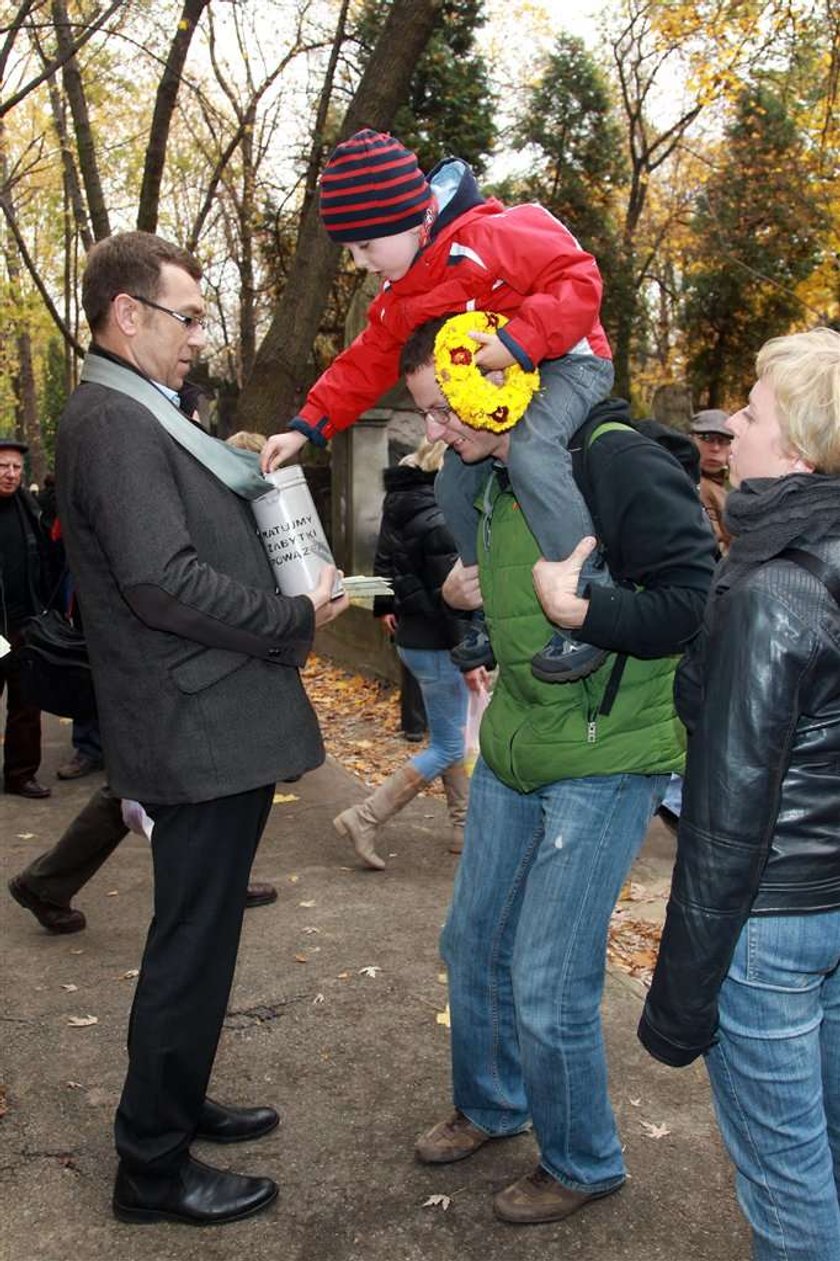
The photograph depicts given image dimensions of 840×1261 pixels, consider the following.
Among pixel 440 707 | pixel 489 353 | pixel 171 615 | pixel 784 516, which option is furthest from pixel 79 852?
pixel 784 516

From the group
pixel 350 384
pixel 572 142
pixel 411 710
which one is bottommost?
pixel 411 710

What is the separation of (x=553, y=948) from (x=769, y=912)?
700 mm

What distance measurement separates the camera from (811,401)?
2.14m

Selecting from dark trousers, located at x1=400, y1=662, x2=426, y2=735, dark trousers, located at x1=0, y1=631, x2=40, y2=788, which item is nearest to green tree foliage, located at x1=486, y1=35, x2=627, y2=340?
dark trousers, located at x1=400, y1=662, x2=426, y2=735

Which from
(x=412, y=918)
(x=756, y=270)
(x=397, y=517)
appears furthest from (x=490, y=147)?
(x=412, y=918)

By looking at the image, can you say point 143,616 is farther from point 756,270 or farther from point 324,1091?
point 756,270

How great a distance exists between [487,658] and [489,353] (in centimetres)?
93

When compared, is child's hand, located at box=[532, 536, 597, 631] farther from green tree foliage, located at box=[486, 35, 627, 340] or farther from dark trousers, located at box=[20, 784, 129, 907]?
green tree foliage, located at box=[486, 35, 627, 340]

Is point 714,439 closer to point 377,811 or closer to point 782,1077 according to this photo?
point 377,811

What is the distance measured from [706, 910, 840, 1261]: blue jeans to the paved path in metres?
0.76

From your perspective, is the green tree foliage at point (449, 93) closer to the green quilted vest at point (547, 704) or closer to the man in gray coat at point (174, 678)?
the man in gray coat at point (174, 678)

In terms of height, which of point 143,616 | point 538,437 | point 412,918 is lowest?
→ point 412,918

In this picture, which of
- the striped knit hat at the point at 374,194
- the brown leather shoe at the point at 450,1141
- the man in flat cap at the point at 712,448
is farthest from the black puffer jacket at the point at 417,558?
the brown leather shoe at the point at 450,1141

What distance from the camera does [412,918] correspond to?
5105 mm
